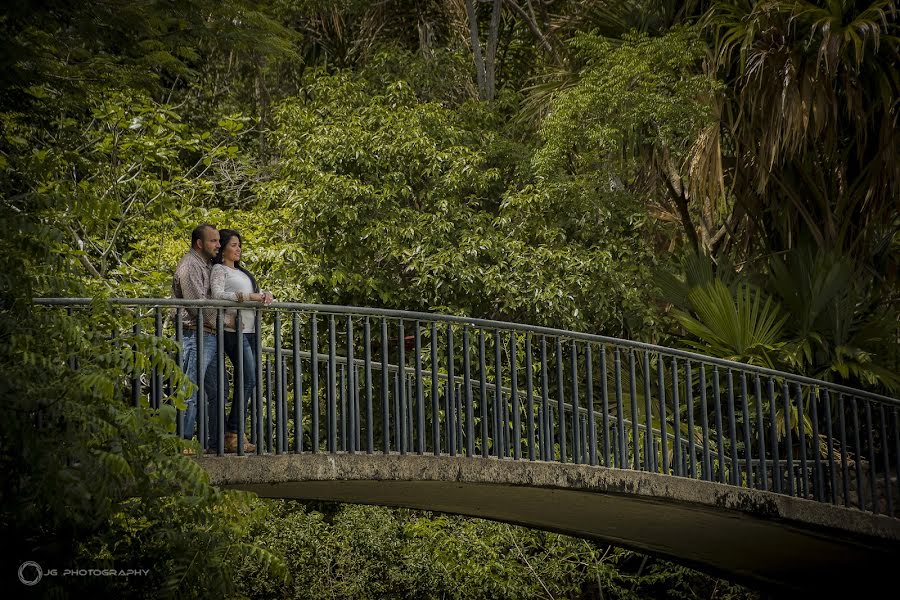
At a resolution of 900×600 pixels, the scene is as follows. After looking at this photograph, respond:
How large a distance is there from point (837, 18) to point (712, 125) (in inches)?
81.1

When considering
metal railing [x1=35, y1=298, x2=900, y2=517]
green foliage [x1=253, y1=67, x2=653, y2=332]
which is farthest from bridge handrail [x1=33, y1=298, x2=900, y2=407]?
green foliage [x1=253, y1=67, x2=653, y2=332]

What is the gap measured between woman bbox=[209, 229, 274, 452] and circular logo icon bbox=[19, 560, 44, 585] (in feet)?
6.75

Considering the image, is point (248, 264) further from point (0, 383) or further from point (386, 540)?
point (0, 383)

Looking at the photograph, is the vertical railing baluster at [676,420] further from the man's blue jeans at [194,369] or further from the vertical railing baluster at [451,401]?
the man's blue jeans at [194,369]

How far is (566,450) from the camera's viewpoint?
12102 millimetres

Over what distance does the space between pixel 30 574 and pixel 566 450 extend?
207 inches

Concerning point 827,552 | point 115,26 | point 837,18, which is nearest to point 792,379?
point 827,552

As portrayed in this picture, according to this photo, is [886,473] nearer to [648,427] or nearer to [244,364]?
[648,427]

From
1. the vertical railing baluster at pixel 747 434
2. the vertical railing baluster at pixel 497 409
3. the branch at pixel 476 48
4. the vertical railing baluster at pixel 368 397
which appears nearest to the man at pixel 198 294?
the vertical railing baluster at pixel 368 397

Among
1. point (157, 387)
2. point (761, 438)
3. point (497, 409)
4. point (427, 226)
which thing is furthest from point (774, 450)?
point (157, 387)

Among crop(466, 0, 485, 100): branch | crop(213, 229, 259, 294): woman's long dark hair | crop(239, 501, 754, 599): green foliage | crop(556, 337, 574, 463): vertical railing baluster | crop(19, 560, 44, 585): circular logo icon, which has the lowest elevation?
crop(239, 501, 754, 599): green foliage

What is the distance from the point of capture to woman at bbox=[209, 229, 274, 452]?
1013 centimetres

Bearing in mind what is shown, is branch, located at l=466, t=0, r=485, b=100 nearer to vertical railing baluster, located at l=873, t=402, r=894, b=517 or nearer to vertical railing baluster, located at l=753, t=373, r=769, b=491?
vertical railing baluster, located at l=753, t=373, r=769, b=491

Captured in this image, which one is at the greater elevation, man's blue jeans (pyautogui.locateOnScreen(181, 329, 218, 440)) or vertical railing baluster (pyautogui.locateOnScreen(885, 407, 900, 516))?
man's blue jeans (pyautogui.locateOnScreen(181, 329, 218, 440))
